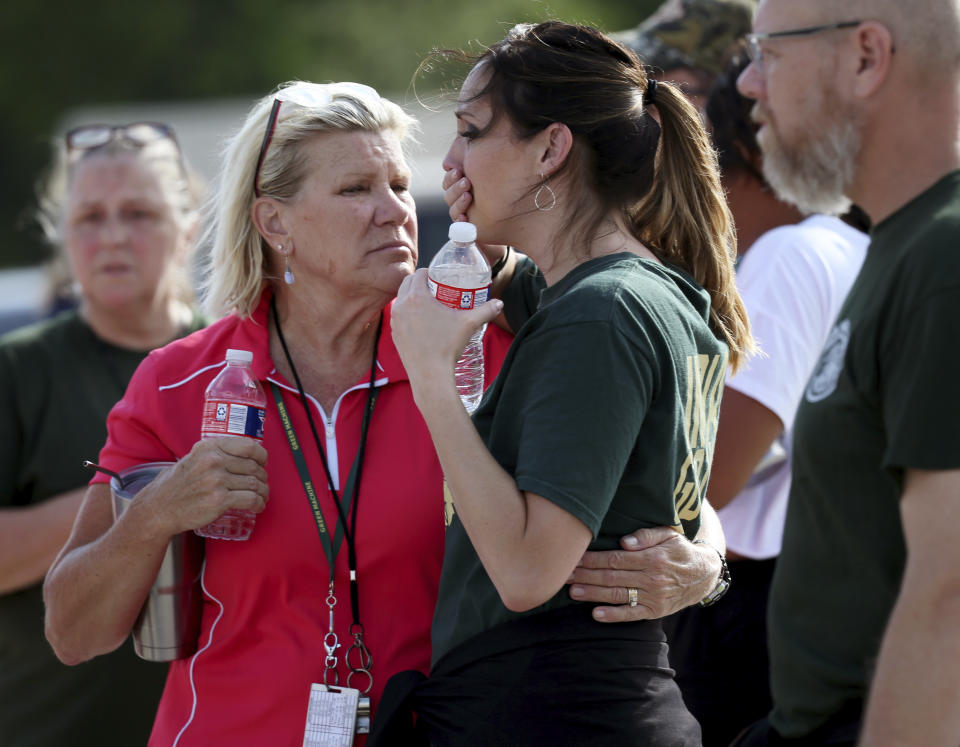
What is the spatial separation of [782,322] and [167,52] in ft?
70.8

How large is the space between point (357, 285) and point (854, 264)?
53.8 inches

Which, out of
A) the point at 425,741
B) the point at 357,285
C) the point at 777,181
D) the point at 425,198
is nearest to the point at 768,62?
the point at 777,181

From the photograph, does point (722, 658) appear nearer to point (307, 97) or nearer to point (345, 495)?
point (345, 495)

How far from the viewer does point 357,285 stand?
9.43 ft

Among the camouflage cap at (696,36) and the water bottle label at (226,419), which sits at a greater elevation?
the camouflage cap at (696,36)

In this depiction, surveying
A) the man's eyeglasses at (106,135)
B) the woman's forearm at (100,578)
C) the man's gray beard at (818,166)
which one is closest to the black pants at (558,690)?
the woman's forearm at (100,578)

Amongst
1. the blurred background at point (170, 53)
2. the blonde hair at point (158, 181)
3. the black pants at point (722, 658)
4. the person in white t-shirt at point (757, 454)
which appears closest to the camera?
the person in white t-shirt at point (757, 454)

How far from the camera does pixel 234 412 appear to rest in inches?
100.0

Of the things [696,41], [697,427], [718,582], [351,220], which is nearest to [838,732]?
[718,582]

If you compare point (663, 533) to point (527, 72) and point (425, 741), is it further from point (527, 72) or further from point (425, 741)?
point (527, 72)

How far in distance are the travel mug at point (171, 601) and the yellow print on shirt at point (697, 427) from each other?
1.12 meters

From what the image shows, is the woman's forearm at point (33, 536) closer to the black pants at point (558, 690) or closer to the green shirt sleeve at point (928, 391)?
the black pants at point (558, 690)

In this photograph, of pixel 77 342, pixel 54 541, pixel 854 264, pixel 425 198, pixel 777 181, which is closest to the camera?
pixel 777 181

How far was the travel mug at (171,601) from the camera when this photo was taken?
2.61 metres
